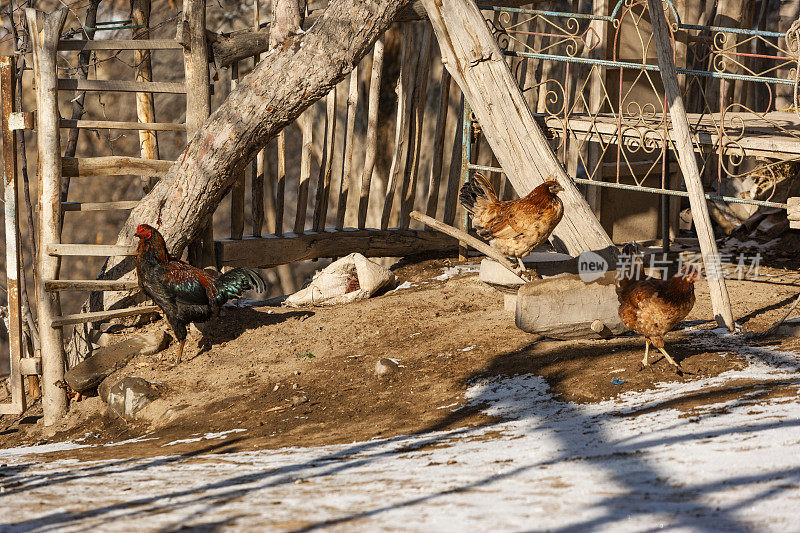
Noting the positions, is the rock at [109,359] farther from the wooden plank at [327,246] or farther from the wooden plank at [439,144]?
the wooden plank at [439,144]

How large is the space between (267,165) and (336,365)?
7.20 meters

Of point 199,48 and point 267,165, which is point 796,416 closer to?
point 199,48

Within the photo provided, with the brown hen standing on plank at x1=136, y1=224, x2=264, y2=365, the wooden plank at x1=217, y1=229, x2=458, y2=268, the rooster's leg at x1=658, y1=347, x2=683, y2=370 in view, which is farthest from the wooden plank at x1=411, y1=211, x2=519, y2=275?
the wooden plank at x1=217, y1=229, x2=458, y2=268

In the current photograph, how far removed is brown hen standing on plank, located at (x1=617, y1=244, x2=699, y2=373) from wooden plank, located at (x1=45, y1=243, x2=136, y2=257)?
3.82 metres

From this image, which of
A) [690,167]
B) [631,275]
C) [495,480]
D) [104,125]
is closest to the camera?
[495,480]

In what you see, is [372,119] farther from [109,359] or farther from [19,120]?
[109,359]

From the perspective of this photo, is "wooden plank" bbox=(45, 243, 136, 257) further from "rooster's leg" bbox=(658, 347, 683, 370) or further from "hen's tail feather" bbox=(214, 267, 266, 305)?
"rooster's leg" bbox=(658, 347, 683, 370)

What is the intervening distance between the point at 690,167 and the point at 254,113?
3.44 metres

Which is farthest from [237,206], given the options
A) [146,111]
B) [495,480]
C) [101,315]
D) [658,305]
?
[495,480]

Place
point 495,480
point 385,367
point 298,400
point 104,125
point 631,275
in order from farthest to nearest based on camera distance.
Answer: point 104,125, point 385,367, point 298,400, point 631,275, point 495,480

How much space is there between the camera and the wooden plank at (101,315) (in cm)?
629

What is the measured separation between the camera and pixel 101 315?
6.46 m

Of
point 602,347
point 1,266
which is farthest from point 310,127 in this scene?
point 1,266

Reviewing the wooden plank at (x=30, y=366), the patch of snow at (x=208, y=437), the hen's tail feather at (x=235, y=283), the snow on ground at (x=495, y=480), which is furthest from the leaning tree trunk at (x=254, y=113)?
the snow on ground at (x=495, y=480)
